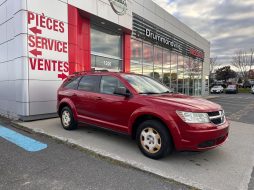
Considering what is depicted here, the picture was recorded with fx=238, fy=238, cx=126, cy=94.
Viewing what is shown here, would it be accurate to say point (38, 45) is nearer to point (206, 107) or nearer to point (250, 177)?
point (206, 107)

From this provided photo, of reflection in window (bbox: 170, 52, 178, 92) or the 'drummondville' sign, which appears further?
reflection in window (bbox: 170, 52, 178, 92)

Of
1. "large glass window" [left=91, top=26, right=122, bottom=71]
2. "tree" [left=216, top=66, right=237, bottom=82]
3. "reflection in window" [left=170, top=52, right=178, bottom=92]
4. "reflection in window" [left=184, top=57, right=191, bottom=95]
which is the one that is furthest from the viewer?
"tree" [left=216, top=66, right=237, bottom=82]

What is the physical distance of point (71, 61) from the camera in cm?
963

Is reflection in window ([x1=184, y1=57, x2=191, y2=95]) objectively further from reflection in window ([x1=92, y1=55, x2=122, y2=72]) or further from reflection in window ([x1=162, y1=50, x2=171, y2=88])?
reflection in window ([x1=92, y1=55, x2=122, y2=72])

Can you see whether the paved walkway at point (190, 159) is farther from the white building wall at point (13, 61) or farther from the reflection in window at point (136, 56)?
the reflection in window at point (136, 56)

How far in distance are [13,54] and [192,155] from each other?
706 cm

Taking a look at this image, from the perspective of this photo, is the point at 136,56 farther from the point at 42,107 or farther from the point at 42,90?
the point at 42,107

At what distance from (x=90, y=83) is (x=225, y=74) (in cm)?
7258

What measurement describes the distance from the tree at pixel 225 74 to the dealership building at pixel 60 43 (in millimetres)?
60467

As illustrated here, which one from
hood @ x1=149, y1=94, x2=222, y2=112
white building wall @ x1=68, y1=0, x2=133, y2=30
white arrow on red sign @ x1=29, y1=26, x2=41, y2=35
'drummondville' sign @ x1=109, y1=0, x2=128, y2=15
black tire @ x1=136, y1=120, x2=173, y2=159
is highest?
'drummondville' sign @ x1=109, y1=0, x2=128, y2=15

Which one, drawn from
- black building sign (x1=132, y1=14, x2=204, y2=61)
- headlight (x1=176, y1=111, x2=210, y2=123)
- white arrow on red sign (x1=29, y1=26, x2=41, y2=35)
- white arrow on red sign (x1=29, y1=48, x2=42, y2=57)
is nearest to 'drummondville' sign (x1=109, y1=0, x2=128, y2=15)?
black building sign (x1=132, y1=14, x2=204, y2=61)

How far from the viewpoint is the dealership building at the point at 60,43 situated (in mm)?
8062

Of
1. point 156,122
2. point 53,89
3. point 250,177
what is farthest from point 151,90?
point 53,89

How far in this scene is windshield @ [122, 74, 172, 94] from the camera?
5.16m
